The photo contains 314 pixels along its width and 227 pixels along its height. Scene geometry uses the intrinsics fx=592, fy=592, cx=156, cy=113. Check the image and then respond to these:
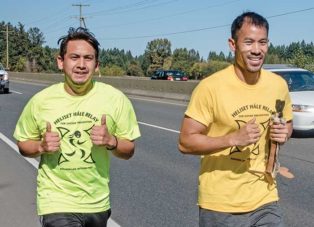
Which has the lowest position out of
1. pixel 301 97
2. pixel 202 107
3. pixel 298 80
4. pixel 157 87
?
pixel 157 87

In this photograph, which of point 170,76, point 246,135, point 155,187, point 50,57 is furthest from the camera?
point 50,57

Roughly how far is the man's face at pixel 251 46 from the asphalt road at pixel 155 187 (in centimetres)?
299

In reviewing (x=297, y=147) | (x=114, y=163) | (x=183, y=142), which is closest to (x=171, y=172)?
(x=114, y=163)

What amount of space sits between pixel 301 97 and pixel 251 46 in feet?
32.6

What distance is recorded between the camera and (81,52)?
3455mm

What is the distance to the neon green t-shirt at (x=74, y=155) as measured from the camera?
11.2ft

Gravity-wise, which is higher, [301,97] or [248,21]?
[248,21]

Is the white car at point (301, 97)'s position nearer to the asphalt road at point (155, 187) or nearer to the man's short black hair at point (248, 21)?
the asphalt road at point (155, 187)

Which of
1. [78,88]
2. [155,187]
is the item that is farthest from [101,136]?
[155,187]

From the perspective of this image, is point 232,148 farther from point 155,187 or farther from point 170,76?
point 170,76

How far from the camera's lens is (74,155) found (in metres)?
3.43

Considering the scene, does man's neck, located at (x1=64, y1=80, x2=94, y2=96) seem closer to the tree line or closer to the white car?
the white car

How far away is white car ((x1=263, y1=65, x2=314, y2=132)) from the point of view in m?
12.5

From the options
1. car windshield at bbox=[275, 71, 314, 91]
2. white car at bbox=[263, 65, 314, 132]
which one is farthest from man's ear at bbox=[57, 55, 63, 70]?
car windshield at bbox=[275, 71, 314, 91]
